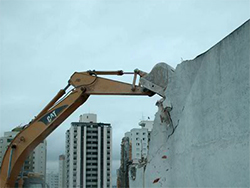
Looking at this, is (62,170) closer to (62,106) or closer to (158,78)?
(62,106)

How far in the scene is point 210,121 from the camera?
5664mm

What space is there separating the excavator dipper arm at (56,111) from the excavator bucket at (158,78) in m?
0.67

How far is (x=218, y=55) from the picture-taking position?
18.1 feet

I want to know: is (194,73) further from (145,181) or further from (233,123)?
(145,181)

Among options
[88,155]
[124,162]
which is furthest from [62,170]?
[124,162]

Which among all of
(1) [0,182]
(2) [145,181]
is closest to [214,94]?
(2) [145,181]

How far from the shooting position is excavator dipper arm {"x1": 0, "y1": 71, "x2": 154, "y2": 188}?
1040cm

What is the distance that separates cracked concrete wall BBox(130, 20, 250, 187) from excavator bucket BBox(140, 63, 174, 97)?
676 millimetres

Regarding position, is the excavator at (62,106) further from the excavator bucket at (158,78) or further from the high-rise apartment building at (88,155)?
the high-rise apartment building at (88,155)

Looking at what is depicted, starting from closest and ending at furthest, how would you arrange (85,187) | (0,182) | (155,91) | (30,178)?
(155,91)
(0,182)
(30,178)
(85,187)

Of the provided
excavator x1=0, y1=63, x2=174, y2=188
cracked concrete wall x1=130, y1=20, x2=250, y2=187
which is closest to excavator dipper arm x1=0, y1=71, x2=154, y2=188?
excavator x1=0, y1=63, x2=174, y2=188

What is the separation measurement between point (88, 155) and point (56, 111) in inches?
1636

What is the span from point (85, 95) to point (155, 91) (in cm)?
274

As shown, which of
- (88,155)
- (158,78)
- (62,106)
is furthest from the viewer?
(88,155)
